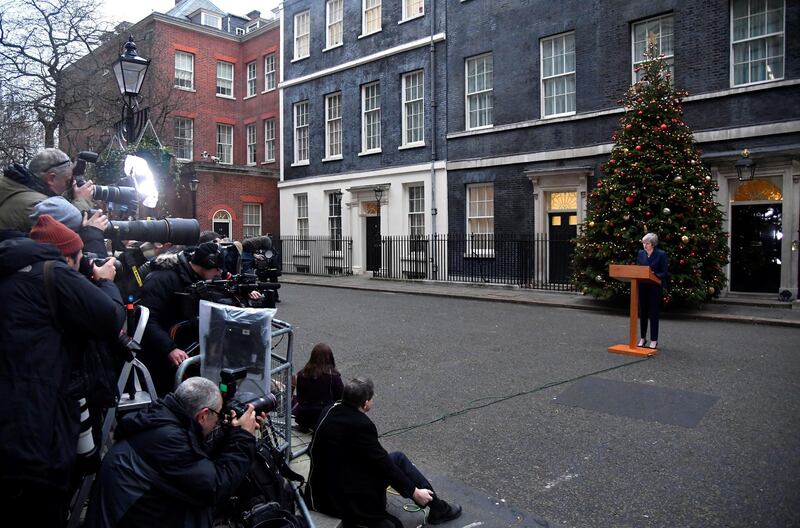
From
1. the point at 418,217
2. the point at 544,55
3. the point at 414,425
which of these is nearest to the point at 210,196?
the point at 418,217

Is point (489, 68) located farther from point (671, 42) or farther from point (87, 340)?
point (87, 340)

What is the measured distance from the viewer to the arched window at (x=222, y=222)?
1137 inches

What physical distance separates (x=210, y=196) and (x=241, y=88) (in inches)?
394

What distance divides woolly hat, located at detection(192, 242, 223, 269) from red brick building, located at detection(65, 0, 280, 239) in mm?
24799

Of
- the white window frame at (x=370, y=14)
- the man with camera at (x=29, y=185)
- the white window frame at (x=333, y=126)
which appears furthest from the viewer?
the white window frame at (x=333, y=126)

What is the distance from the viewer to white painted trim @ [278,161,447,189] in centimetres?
2238

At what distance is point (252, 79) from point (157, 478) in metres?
35.2

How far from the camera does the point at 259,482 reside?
3.08 meters

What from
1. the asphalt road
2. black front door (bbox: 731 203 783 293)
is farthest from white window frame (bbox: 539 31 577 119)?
the asphalt road

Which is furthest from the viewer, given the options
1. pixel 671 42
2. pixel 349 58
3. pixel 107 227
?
pixel 349 58

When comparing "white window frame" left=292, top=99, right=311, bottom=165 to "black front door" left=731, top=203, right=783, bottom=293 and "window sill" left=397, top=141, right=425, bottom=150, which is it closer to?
"window sill" left=397, top=141, right=425, bottom=150

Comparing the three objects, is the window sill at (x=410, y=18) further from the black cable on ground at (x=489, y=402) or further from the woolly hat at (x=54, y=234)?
the woolly hat at (x=54, y=234)

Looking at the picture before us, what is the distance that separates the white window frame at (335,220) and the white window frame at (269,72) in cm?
1036

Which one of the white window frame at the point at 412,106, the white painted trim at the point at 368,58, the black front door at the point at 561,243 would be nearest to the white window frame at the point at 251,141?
the white painted trim at the point at 368,58
